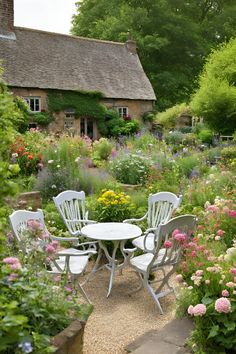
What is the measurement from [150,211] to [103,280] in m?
1.29

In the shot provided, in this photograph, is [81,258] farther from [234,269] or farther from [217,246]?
[234,269]

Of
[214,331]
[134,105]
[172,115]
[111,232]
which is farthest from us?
[134,105]

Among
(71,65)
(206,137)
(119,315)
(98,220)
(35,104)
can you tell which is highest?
(71,65)

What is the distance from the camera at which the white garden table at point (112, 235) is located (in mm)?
4992

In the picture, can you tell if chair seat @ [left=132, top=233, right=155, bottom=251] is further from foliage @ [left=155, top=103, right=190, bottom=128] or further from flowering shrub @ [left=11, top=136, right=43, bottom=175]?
foliage @ [left=155, top=103, right=190, bottom=128]

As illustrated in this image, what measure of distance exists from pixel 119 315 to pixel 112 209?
216 centimetres

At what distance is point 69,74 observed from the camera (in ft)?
76.6

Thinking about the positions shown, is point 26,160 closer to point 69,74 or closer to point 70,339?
point 70,339

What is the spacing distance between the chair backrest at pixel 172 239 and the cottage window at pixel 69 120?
18.7m

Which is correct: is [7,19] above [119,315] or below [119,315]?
above

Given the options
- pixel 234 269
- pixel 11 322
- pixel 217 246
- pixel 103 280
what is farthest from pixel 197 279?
pixel 103 280

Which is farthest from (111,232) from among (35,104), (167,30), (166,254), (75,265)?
(167,30)

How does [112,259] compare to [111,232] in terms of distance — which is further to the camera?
[111,232]

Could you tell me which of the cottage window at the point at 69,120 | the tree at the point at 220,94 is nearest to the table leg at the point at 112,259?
the tree at the point at 220,94
